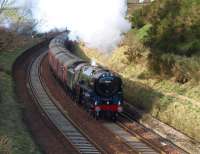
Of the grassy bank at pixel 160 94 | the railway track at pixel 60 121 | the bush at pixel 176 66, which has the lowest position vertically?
the railway track at pixel 60 121

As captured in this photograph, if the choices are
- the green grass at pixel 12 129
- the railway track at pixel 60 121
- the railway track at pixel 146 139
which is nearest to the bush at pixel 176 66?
the railway track at pixel 146 139

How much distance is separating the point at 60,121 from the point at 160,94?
6.37 meters

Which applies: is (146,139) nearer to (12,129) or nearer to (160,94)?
(160,94)

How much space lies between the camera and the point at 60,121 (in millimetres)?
27828

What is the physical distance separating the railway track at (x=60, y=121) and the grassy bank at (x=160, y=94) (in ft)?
17.1

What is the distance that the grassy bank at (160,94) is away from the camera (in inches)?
972

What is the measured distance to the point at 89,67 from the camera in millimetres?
30609

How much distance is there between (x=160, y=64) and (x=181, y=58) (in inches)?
112

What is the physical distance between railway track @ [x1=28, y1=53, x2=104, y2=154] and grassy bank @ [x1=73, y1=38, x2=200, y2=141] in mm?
5216

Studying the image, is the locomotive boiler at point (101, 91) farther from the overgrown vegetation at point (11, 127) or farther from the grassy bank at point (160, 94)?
the overgrown vegetation at point (11, 127)

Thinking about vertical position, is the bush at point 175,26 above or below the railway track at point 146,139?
above

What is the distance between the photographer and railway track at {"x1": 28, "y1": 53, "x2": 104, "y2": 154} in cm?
2202

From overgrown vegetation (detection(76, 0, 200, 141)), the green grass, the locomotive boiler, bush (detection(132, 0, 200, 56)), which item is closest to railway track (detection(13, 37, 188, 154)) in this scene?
the locomotive boiler

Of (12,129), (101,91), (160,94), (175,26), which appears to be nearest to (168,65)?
(175,26)
